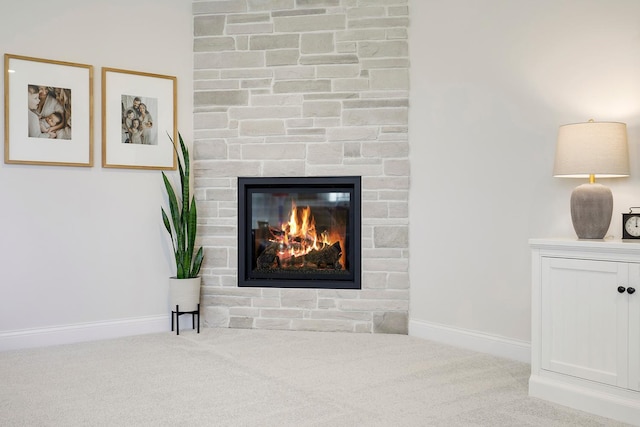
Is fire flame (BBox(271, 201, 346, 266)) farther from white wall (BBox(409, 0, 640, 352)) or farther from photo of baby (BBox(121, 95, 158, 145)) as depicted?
photo of baby (BBox(121, 95, 158, 145))

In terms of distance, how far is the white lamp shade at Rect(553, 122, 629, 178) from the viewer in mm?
2656

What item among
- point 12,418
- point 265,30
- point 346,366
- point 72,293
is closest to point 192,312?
point 72,293

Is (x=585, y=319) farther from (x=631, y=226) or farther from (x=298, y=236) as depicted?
(x=298, y=236)

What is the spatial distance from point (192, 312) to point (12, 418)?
5.62 feet

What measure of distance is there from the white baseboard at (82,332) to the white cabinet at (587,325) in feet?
8.64

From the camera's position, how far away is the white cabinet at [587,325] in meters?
2.44

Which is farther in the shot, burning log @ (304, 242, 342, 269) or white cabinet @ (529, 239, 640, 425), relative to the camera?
burning log @ (304, 242, 342, 269)

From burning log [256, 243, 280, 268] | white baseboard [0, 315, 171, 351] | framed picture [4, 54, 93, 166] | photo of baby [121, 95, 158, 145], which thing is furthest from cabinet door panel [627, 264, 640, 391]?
framed picture [4, 54, 93, 166]

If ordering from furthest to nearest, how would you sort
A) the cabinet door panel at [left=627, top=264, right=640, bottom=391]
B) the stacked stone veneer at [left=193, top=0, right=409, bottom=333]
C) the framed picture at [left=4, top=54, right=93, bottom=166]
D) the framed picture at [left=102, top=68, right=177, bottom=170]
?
the stacked stone veneer at [left=193, top=0, right=409, bottom=333] → the framed picture at [left=102, top=68, right=177, bottom=170] → the framed picture at [left=4, top=54, right=93, bottom=166] → the cabinet door panel at [left=627, top=264, right=640, bottom=391]

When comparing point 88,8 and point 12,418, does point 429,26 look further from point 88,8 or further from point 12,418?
point 12,418

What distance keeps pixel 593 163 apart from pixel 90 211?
3123mm

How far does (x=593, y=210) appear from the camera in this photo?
8.91ft

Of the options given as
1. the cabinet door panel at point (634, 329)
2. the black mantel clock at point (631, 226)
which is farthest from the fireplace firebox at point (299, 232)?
the cabinet door panel at point (634, 329)

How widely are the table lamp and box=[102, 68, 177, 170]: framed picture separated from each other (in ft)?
8.91
